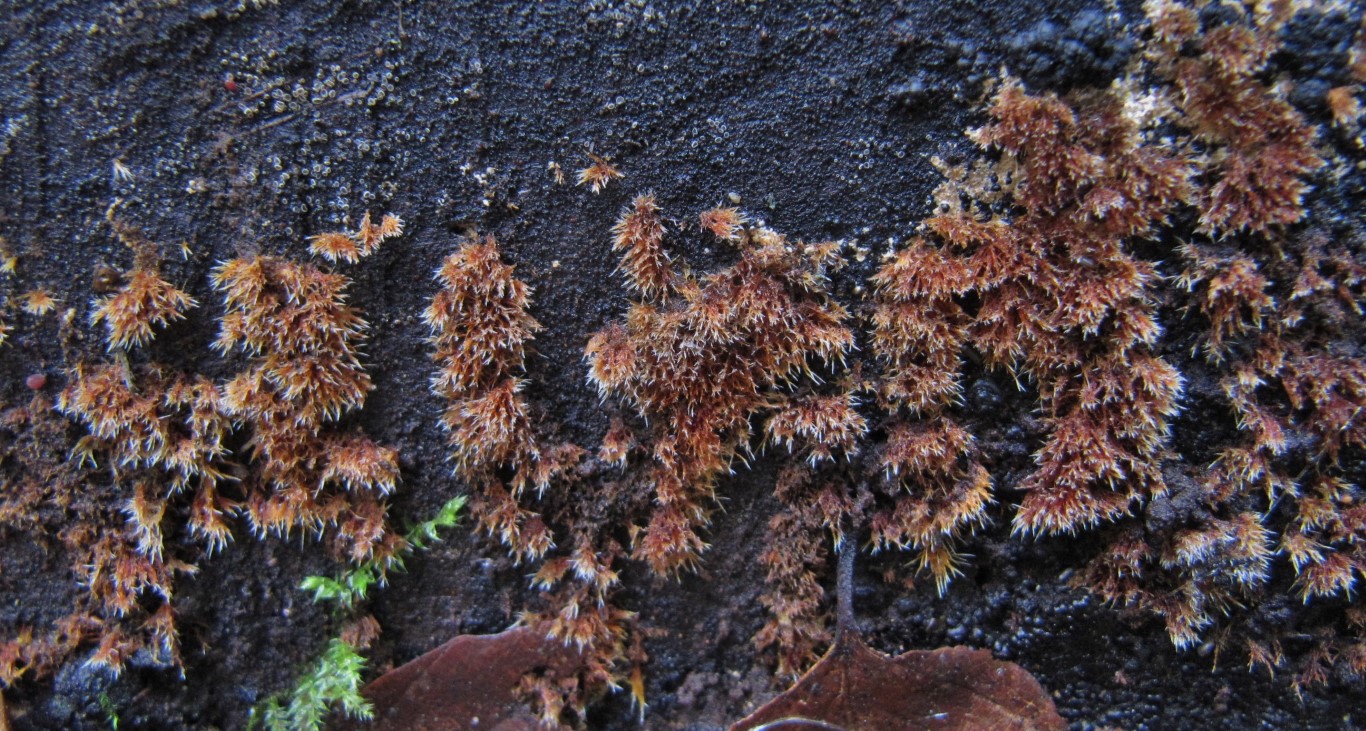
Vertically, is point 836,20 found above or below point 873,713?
above

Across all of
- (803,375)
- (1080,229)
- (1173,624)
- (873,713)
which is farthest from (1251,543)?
(803,375)

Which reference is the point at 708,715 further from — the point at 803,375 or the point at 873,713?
the point at 803,375

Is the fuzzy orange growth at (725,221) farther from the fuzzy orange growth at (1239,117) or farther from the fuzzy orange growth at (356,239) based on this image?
the fuzzy orange growth at (1239,117)

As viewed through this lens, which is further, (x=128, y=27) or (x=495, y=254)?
(x=495, y=254)

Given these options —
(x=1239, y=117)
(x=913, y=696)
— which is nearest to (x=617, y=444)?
(x=913, y=696)

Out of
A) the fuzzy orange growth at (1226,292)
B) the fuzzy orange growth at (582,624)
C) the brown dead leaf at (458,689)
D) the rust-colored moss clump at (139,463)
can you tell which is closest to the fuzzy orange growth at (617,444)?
the fuzzy orange growth at (582,624)

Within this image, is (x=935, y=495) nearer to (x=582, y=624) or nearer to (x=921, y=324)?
(x=921, y=324)
